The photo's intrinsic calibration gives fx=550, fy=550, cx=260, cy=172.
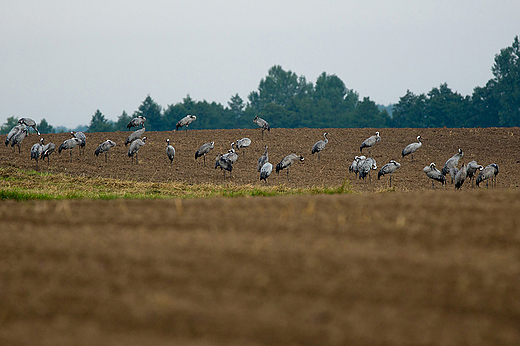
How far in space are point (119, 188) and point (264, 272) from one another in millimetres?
14139

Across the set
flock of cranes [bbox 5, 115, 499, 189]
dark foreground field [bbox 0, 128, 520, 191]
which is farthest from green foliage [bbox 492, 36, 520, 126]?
flock of cranes [bbox 5, 115, 499, 189]

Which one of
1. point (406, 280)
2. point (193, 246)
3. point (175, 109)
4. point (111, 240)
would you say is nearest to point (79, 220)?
point (111, 240)

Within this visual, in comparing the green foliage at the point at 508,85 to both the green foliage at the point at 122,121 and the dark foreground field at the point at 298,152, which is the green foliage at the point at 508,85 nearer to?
the dark foreground field at the point at 298,152

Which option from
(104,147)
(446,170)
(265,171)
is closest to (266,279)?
(265,171)

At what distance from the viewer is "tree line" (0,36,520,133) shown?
68938 millimetres

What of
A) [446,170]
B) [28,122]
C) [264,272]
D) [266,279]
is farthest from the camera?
[28,122]

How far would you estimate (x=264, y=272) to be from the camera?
625 cm

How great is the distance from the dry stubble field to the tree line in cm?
6170

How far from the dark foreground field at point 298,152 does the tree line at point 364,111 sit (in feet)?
114

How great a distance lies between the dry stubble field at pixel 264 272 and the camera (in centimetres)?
494

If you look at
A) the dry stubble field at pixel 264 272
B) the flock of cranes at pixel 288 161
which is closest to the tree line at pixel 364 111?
the flock of cranes at pixel 288 161

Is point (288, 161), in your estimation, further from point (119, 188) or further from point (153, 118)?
point (153, 118)

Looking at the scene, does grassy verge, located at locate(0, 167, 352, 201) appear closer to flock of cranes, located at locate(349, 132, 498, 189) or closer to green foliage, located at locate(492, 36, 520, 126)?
flock of cranes, located at locate(349, 132, 498, 189)

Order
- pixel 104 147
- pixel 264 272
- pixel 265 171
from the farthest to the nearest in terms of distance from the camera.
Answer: pixel 104 147 < pixel 265 171 < pixel 264 272
